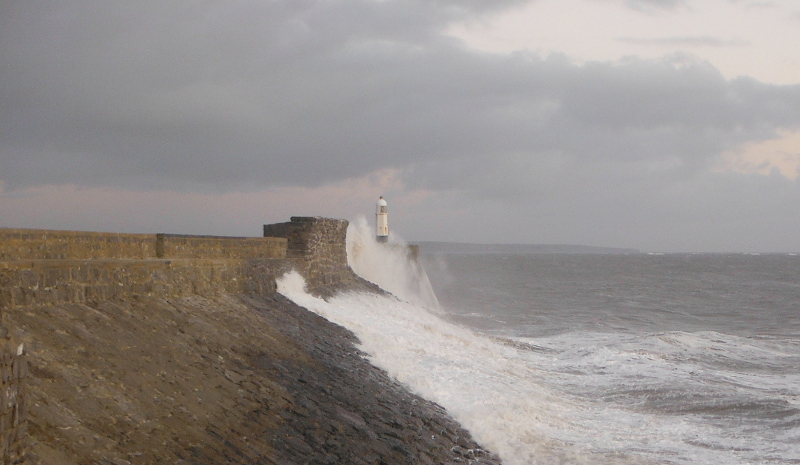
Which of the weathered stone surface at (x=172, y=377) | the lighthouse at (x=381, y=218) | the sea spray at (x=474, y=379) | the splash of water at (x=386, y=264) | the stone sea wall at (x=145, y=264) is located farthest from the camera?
the lighthouse at (x=381, y=218)

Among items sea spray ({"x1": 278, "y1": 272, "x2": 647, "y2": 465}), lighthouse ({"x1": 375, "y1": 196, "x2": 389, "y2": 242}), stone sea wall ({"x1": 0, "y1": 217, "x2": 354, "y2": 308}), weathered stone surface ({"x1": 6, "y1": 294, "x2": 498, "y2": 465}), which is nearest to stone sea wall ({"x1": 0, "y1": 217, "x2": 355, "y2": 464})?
stone sea wall ({"x1": 0, "y1": 217, "x2": 354, "y2": 308})

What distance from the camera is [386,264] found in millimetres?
27406

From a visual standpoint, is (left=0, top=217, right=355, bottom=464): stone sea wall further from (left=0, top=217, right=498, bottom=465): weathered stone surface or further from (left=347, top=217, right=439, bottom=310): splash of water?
(left=347, top=217, right=439, bottom=310): splash of water

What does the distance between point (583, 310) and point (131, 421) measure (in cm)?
2741

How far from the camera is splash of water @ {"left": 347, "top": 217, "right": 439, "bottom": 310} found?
2535 cm

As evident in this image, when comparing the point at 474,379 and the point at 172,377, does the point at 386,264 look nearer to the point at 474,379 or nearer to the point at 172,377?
the point at 474,379

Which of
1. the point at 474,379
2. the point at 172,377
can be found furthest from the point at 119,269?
the point at 474,379

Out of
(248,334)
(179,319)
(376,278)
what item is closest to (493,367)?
(248,334)

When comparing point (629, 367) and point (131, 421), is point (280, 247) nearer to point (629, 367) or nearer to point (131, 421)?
point (629, 367)

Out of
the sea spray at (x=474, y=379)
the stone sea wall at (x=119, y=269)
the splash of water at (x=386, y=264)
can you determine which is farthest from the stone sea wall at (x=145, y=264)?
the splash of water at (x=386, y=264)

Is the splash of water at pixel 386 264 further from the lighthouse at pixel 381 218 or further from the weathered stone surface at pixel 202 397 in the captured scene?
the weathered stone surface at pixel 202 397

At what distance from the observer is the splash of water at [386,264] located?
2535 cm

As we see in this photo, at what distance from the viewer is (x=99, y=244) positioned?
886 cm

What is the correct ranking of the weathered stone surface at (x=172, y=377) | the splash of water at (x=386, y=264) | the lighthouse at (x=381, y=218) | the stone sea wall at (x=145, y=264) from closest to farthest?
the weathered stone surface at (x=172, y=377) < the stone sea wall at (x=145, y=264) < the splash of water at (x=386, y=264) < the lighthouse at (x=381, y=218)
